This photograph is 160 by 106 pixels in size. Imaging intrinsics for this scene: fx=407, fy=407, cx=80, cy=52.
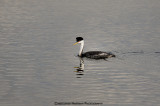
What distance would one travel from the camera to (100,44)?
34.0 m

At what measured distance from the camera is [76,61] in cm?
2755

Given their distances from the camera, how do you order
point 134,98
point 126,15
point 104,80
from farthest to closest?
point 126,15 → point 104,80 → point 134,98

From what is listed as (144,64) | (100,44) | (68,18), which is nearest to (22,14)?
(68,18)

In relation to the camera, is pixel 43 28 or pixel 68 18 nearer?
pixel 43 28

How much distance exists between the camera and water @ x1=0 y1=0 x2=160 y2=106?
1870 centimetres

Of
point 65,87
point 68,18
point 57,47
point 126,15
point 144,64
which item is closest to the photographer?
point 65,87

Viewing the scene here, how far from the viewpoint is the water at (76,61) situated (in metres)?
18.7

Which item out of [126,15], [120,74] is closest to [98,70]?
[120,74]

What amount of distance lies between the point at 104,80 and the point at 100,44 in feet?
41.5

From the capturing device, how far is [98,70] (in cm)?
2420

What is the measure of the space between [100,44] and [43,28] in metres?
10.8

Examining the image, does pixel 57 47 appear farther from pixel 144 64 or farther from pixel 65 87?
pixel 65 87

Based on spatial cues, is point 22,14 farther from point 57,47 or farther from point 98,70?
point 98,70

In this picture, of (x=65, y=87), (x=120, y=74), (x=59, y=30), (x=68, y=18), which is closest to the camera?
(x=65, y=87)
